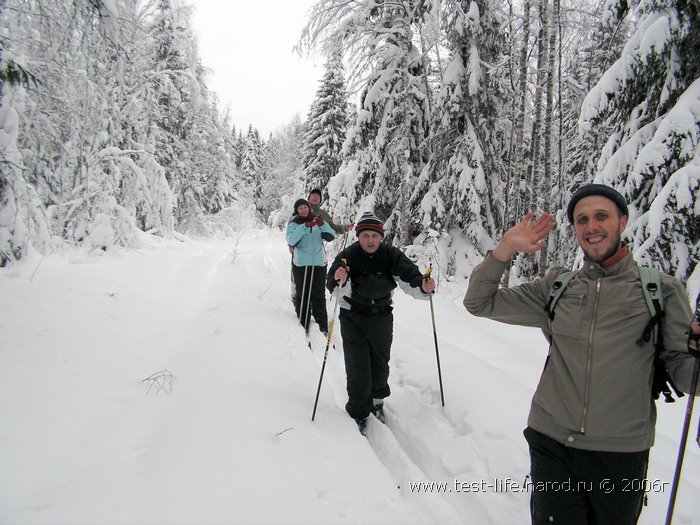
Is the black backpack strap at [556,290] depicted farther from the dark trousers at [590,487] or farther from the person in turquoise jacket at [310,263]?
the person in turquoise jacket at [310,263]

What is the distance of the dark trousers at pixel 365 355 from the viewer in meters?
4.03

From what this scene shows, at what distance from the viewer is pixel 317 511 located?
8.54 ft

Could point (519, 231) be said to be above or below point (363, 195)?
below

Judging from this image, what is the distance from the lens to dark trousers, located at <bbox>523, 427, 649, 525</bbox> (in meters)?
1.83

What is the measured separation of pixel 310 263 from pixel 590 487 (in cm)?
588

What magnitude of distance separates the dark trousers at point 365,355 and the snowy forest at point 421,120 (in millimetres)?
3793

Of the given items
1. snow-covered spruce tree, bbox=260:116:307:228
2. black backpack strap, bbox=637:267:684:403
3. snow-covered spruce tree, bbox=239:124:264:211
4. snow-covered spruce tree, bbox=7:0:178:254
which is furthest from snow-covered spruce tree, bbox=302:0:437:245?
snow-covered spruce tree, bbox=239:124:264:211

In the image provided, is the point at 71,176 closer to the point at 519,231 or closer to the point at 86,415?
the point at 86,415

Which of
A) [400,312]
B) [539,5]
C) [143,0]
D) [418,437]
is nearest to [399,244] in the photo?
[400,312]

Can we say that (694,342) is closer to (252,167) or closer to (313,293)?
(313,293)

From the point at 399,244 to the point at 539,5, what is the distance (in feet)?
23.8

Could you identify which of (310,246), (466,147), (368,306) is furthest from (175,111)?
(368,306)

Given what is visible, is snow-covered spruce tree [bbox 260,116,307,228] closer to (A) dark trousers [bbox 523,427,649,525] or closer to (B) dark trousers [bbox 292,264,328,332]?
(B) dark trousers [bbox 292,264,328,332]

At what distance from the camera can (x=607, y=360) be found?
187cm
